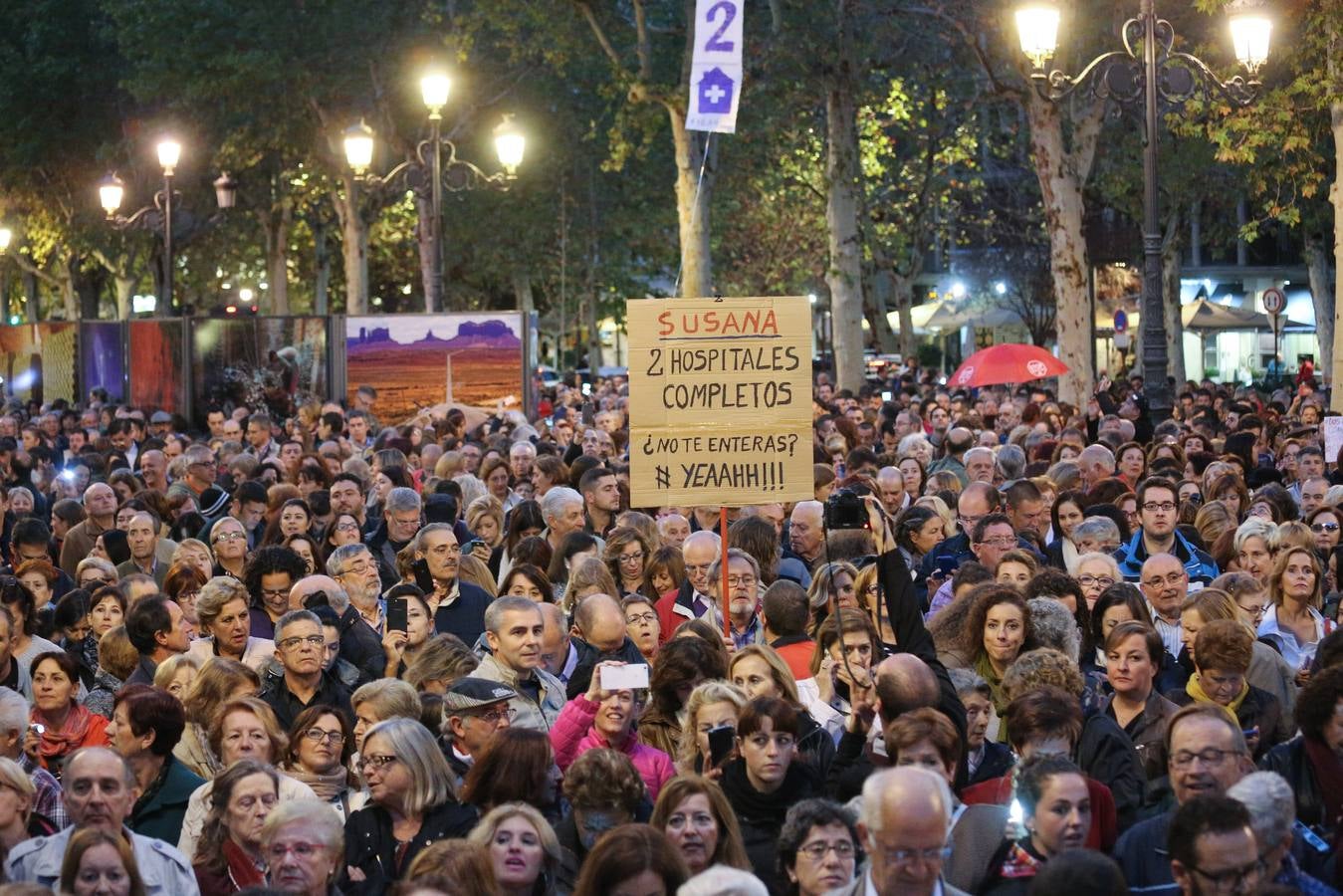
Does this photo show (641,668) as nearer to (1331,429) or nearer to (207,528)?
(207,528)

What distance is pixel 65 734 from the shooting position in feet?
30.8

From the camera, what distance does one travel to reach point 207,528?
606 inches

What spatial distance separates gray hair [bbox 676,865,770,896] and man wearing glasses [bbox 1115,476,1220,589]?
670 centimetres

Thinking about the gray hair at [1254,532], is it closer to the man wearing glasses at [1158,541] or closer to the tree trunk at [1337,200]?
the man wearing glasses at [1158,541]

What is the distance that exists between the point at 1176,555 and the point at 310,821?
694 centimetres

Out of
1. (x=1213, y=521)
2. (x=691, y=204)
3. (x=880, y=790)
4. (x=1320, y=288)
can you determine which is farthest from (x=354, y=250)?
(x=880, y=790)

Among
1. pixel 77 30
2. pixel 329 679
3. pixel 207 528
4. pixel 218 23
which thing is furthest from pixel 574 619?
pixel 77 30

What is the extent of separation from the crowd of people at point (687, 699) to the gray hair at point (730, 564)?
0.03m

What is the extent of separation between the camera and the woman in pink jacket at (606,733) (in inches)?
328

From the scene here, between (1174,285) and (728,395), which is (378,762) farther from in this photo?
(1174,285)

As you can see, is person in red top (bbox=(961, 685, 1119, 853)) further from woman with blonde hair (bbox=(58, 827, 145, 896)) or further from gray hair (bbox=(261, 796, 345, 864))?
woman with blonde hair (bbox=(58, 827, 145, 896))

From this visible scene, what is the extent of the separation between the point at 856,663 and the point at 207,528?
7537 millimetres

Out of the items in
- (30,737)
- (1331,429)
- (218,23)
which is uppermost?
(218,23)

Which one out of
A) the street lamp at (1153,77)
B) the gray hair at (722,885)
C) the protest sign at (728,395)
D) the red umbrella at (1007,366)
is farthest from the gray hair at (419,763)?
the red umbrella at (1007,366)
